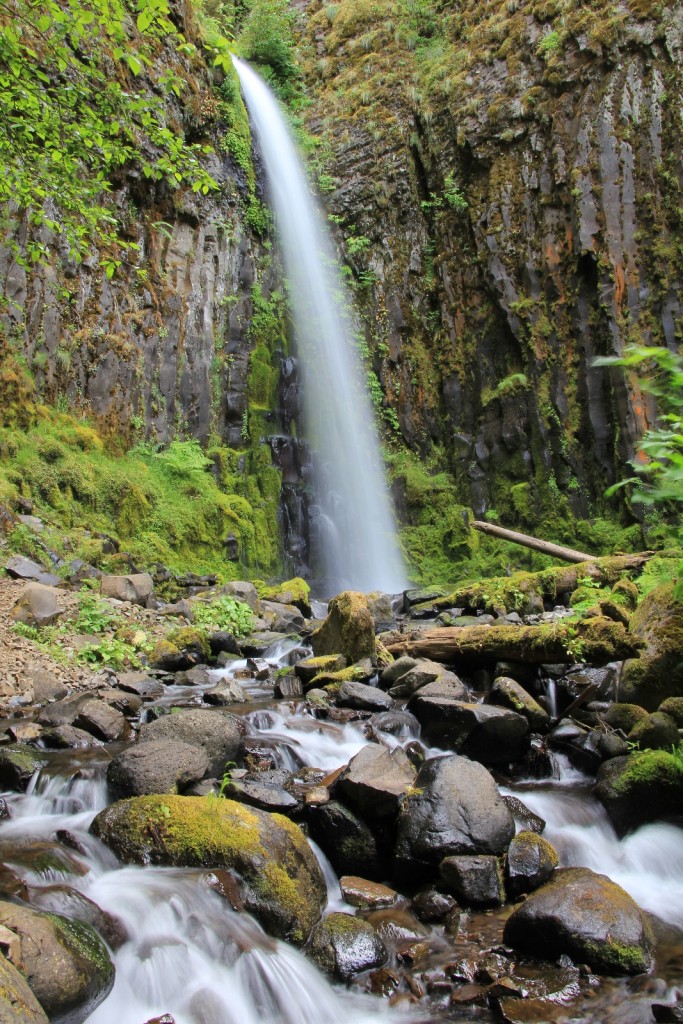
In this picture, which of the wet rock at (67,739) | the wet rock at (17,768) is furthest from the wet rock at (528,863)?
the wet rock at (67,739)

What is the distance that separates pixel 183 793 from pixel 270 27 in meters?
29.0

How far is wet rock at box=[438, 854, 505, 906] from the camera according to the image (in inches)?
136

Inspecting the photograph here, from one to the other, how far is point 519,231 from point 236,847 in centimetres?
1782

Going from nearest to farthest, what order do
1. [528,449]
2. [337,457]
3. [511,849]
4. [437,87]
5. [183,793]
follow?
[511,849] → [183,793] → [528,449] → [337,457] → [437,87]

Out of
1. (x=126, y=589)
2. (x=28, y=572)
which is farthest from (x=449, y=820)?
(x=28, y=572)

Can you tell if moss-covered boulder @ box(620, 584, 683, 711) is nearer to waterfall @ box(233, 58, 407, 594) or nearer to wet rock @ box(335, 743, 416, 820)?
wet rock @ box(335, 743, 416, 820)

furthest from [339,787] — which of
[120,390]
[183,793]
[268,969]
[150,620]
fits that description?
[120,390]

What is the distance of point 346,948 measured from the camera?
3035mm

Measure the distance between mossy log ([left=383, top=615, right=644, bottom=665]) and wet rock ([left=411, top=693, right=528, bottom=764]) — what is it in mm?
1110

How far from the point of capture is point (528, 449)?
16.9 m

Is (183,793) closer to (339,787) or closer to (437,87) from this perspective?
(339,787)

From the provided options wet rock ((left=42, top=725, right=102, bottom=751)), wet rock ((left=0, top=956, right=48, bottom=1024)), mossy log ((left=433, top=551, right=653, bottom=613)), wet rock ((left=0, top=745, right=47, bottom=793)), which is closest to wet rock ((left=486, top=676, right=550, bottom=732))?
wet rock ((left=42, top=725, right=102, bottom=751))

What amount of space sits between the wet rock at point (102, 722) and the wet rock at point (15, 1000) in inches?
132

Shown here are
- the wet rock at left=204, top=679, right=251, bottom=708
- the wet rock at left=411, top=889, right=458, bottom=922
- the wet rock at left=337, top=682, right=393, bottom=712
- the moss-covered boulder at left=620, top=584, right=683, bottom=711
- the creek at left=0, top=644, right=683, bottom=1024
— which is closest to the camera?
the creek at left=0, top=644, right=683, bottom=1024
